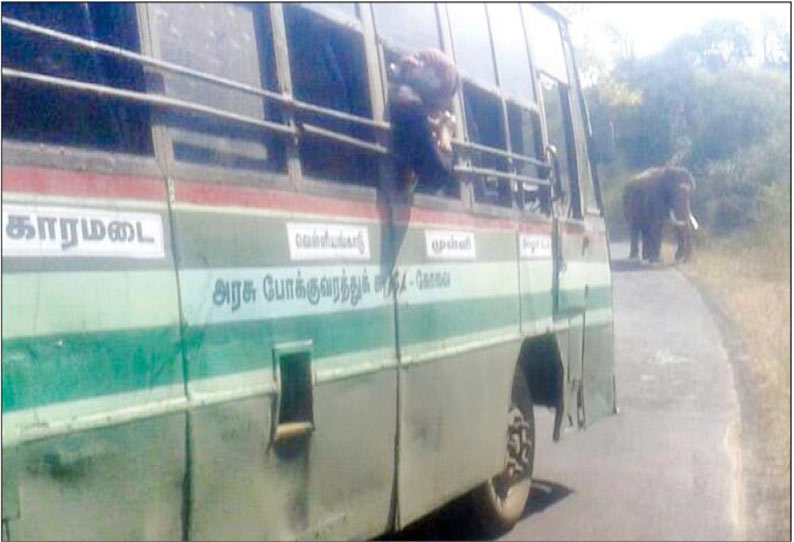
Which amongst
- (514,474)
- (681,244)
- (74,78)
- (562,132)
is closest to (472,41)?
(562,132)

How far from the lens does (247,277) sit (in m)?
4.52

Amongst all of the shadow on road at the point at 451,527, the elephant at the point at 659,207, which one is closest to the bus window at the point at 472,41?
the shadow on road at the point at 451,527

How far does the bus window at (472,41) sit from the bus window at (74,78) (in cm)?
274

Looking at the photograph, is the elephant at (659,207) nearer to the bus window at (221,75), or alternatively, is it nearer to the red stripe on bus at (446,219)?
the red stripe on bus at (446,219)

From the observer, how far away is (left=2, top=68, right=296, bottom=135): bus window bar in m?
3.67

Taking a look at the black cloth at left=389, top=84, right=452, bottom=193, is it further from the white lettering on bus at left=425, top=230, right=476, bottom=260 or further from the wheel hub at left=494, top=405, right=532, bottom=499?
the wheel hub at left=494, top=405, right=532, bottom=499

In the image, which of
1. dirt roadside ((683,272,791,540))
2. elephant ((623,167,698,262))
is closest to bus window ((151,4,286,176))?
dirt roadside ((683,272,791,540))

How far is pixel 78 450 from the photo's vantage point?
367cm

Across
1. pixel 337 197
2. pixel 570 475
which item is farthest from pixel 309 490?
pixel 570 475

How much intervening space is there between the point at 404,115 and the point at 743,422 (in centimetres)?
583

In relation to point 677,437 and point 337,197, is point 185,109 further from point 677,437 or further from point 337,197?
point 677,437

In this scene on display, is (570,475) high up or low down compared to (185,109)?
down

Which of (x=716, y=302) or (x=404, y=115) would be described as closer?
(x=404, y=115)

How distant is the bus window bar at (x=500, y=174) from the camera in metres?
6.49
